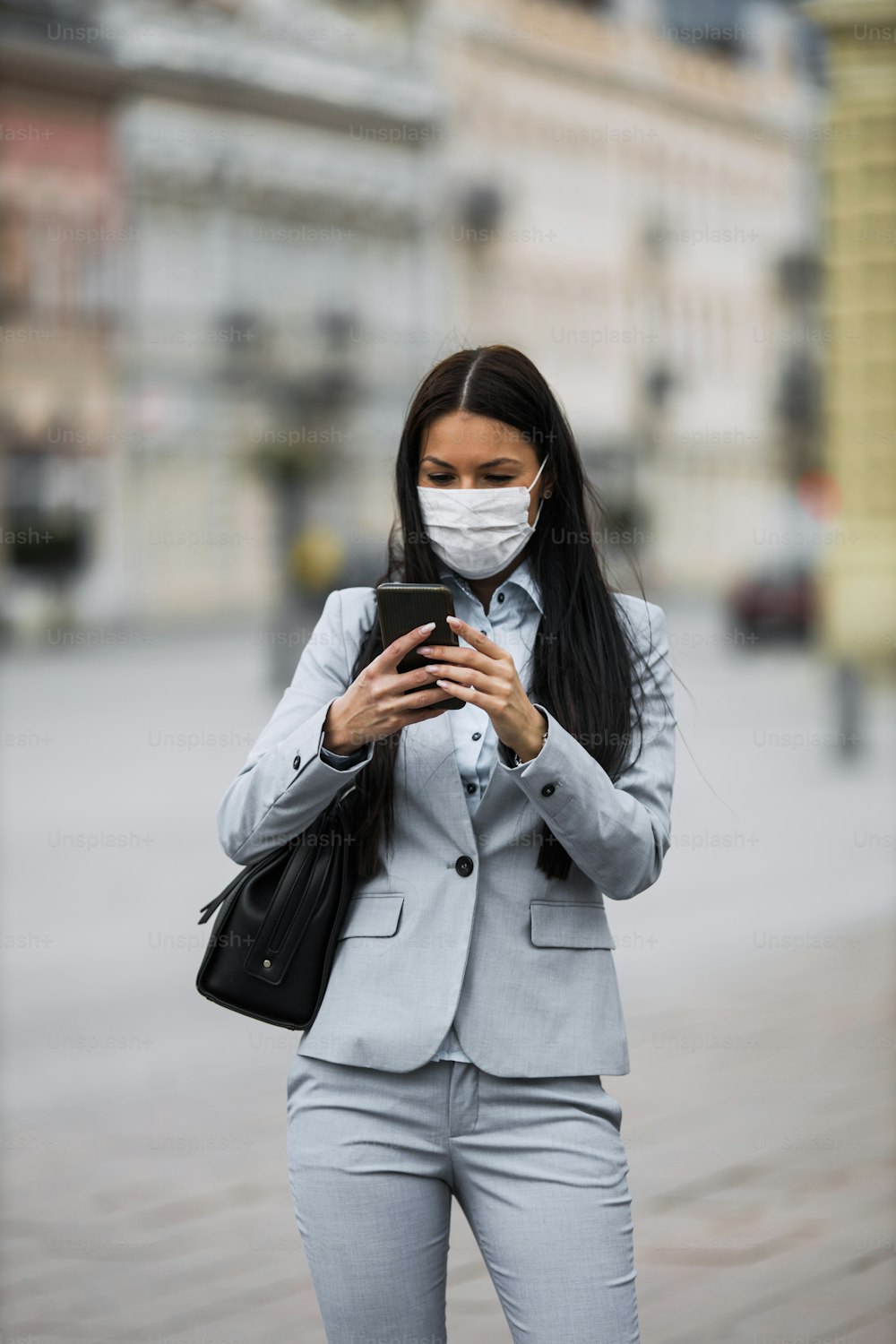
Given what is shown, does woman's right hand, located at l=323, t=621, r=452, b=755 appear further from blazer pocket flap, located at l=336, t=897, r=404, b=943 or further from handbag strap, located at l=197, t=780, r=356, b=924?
blazer pocket flap, located at l=336, t=897, r=404, b=943

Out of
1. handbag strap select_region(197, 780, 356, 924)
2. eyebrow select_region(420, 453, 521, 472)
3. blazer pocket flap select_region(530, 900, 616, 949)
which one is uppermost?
eyebrow select_region(420, 453, 521, 472)

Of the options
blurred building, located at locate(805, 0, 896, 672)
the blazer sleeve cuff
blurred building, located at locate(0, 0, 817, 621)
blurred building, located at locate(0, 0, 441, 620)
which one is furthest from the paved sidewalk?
blurred building, located at locate(0, 0, 441, 620)

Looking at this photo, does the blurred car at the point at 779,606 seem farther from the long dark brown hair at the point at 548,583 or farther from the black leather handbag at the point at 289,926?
the black leather handbag at the point at 289,926

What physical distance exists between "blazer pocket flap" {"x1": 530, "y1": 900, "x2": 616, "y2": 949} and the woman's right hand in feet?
1.11

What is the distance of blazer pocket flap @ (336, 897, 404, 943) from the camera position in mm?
2746

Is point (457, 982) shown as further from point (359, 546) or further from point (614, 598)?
point (359, 546)

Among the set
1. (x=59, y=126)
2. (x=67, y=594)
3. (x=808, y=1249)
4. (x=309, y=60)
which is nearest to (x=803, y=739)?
(x=808, y=1249)

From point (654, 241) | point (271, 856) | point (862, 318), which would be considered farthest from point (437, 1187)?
point (654, 241)

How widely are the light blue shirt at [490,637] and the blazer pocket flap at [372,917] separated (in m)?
0.16

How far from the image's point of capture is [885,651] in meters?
23.1

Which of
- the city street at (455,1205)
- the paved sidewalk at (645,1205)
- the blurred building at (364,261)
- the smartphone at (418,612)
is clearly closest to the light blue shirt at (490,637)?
the smartphone at (418,612)

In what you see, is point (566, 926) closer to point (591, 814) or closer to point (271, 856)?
point (591, 814)

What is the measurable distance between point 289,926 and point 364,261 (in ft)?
152

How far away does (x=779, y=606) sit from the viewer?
35125mm
